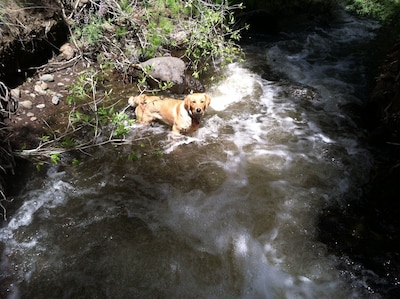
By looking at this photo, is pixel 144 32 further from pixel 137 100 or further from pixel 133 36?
pixel 137 100

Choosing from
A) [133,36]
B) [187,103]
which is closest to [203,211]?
[187,103]

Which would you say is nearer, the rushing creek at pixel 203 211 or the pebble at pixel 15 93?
the rushing creek at pixel 203 211

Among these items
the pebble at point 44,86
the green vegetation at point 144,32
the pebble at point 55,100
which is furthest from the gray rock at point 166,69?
the pebble at point 44,86

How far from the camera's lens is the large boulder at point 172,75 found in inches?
249

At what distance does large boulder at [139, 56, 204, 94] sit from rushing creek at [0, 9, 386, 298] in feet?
→ 2.59

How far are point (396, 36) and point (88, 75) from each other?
8.11 m

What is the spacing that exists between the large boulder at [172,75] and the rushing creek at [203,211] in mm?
789

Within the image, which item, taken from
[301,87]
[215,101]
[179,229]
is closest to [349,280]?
[179,229]

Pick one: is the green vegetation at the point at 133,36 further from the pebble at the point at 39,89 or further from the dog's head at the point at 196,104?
the dog's head at the point at 196,104

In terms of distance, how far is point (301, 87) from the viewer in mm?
6680

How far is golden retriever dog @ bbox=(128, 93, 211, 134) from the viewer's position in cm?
481

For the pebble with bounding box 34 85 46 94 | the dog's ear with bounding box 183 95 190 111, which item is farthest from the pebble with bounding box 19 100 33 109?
the dog's ear with bounding box 183 95 190 111

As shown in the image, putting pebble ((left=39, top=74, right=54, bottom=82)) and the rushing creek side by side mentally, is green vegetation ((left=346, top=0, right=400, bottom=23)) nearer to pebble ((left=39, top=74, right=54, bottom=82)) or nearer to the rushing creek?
the rushing creek

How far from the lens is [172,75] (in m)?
6.33
